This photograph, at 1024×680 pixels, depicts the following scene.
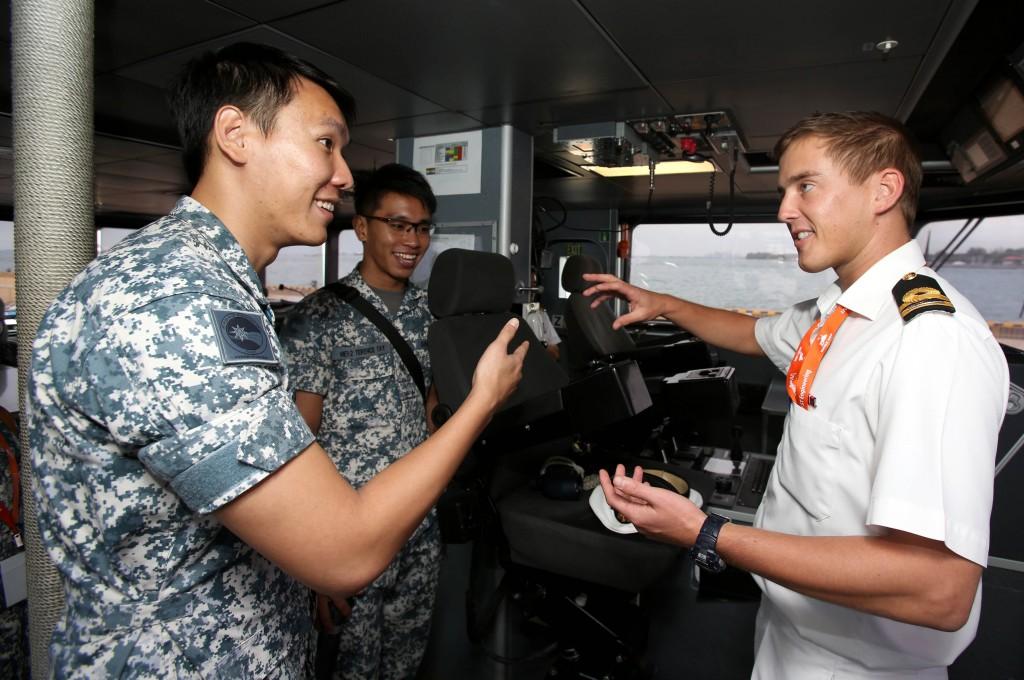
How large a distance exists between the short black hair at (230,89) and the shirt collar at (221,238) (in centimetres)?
11

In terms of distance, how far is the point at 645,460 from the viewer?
7.07 feet

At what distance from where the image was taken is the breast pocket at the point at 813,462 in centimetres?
115

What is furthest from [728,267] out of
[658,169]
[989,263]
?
[658,169]

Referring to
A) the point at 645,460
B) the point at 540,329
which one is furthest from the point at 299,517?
the point at 540,329

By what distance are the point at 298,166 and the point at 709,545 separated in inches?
38.5

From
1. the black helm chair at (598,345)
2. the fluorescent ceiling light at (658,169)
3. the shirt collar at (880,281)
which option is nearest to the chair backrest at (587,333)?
the black helm chair at (598,345)

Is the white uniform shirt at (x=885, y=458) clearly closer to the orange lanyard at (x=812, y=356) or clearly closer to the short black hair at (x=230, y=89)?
the orange lanyard at (x=812, y=356)

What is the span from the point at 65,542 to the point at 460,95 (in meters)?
2.33

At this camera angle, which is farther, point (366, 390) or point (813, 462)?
point (366, 390)

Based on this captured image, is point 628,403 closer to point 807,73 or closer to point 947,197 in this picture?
point 807,73

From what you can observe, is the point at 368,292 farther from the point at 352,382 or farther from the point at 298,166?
the point at 298,166

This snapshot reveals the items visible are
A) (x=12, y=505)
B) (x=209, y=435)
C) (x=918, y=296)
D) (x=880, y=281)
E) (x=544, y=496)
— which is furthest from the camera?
(x=544, y=496)

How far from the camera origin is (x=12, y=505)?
1.79 metres

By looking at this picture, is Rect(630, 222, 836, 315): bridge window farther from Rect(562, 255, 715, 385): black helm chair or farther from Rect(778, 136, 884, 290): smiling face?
Rect(778, 136, 884, 290): smiling face
